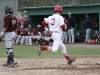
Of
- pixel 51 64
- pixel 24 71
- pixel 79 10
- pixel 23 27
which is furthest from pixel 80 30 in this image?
pixel 24 71

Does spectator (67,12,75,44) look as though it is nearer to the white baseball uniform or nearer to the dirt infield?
the dirt infield

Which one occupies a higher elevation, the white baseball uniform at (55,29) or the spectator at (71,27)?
the white baseball uniform at (55,29)

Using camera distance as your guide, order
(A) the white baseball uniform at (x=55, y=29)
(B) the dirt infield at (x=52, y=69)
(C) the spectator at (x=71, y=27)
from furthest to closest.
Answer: (C) the spectator at (x=71, y=27) < (A) the white baseball uniform at (x=55, y=29) < (B) the dirt infield at (x=52, y=69)

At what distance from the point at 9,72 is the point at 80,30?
57.0ft

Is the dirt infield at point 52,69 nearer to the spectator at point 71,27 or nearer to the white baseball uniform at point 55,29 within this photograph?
the white baseball uniform at point 55,29

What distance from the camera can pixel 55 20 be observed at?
424 inches

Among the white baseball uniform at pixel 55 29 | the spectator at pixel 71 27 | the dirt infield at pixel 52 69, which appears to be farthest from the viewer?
the spectator at pixel 71 27

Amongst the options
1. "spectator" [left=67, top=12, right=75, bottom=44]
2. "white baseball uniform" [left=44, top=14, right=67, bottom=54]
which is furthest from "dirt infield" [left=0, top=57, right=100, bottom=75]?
"spectator" [left=67, top=12, right=75, bottom=44]

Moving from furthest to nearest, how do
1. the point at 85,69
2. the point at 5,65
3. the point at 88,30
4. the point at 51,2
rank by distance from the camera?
1. the point at 51,2
2. the point at 88,30
3. the point at 5,65
4. the point at 85,69

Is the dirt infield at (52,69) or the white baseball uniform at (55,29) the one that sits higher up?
the white baseball uniform at (55,29)

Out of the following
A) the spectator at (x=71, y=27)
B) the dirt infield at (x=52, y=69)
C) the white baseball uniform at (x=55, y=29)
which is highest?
the white baseball uniform at (x=55, y=29)

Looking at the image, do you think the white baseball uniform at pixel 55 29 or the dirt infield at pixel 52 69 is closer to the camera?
the dirt infield at pixel 52 69

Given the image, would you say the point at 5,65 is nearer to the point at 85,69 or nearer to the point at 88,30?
the point at 85,69

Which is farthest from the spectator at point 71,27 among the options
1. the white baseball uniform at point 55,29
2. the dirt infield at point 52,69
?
the white baseball uniform at point 55,29
